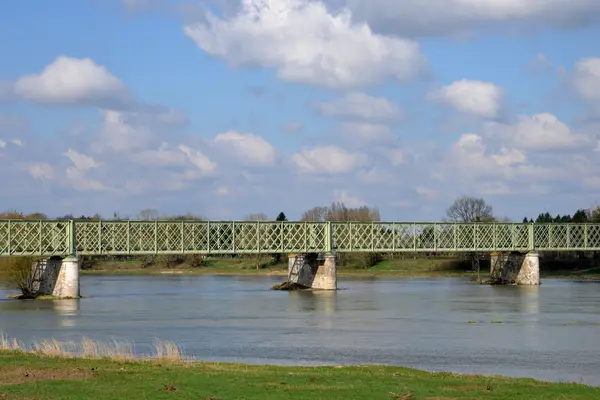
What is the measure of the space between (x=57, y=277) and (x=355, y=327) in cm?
5231

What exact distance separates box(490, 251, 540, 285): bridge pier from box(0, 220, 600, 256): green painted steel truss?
1605mm

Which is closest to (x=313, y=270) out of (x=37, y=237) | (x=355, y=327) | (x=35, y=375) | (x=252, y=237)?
(x=252, y=237)

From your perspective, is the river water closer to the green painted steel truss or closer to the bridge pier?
the green painted steel truss

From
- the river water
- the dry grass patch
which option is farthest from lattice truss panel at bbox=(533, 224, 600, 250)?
the dry grass patch

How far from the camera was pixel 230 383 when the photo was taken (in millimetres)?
31656

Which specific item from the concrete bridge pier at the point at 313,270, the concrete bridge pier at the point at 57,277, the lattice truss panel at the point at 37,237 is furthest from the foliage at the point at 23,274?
the concrete bridge pier at the point at 313,270

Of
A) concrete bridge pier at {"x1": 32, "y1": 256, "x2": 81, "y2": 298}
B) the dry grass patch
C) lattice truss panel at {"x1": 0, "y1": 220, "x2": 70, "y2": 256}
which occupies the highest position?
lattice truss panel at {"x1": 0, "y1": 220, "x2": 70, "y2": 256}

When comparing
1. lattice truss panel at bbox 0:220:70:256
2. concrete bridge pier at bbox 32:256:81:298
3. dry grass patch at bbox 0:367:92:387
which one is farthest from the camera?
lattice truss panel at bbox 0:220:70:256

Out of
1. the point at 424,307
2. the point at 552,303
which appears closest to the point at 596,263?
the point at 552,303

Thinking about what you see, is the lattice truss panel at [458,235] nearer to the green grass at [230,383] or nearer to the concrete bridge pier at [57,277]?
the concrete bridge pier at [57,277]

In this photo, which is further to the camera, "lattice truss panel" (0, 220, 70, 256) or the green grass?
"lattice truss panel" (0, 220, 70, 256)

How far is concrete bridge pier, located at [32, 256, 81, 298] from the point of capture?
107 meters

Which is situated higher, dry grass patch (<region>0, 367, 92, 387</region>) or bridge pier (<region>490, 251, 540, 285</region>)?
bridge pier (<region>490, 251, 540, 285</region>)

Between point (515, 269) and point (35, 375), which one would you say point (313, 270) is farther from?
point (35, 375)
